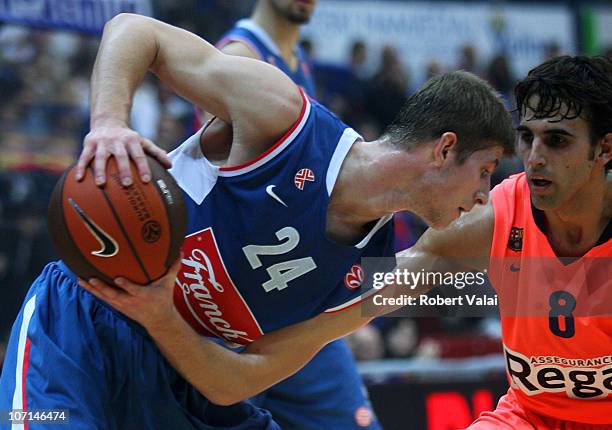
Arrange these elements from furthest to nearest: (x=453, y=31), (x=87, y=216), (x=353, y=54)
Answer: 1. (x=453, y=31)
2. (x=353, y=54)
3. (x=87, y=216)

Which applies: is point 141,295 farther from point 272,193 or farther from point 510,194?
point 510,194

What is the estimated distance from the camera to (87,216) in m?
2.79

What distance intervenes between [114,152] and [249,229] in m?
0.71

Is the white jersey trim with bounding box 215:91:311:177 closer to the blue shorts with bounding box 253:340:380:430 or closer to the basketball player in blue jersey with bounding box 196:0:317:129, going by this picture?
the blue shorts with bounding box 253:340:380:430

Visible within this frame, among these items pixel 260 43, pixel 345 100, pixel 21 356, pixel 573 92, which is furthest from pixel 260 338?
pixel 345 100

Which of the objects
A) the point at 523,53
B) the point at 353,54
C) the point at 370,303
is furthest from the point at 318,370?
the point at 523,53

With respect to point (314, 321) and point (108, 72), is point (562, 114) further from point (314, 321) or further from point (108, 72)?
point (108, 72)

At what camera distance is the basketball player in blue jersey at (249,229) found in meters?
3.25

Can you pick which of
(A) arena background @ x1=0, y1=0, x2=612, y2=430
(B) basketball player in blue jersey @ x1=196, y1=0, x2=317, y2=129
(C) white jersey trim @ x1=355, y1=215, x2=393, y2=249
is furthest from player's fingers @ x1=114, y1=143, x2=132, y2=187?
(A) arena background @ x1=0, y1=0, x2=612, y2=430

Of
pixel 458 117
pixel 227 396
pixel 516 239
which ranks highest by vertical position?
pixel 458 117

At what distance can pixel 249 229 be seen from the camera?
3.32 meters

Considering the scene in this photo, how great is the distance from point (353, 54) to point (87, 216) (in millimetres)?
8302

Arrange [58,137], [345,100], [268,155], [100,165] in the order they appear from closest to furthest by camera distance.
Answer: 1. [100,165]
2. [268,155]
3. [58,137]
4. [345,100]

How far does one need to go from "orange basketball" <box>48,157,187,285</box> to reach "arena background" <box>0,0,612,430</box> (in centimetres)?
358
